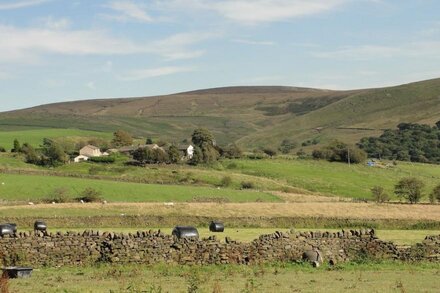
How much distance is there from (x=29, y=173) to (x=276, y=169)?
40.8 metres

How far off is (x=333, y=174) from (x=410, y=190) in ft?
97.3

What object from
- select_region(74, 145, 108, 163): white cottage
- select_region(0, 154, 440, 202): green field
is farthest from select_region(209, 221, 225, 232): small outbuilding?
select_region(74, 145, 108, 163): white cottage

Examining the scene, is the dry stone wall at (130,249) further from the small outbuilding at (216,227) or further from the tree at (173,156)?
the tree at (173,156)

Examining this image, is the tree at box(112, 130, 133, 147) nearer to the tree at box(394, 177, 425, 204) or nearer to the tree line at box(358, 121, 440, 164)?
the tree line at box(358, 121, 440, 164)

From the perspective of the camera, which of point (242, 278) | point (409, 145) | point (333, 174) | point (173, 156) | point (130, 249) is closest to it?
point (242, 278)

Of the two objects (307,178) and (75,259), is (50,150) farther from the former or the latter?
(75,259)

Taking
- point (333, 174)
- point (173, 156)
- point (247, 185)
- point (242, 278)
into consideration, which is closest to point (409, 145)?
point (333, 174)

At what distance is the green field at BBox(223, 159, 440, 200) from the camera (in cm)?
10444

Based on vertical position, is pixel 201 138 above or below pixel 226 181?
above

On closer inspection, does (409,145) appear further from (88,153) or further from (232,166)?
(88,153)

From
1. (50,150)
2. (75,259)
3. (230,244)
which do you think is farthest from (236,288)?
(50,150)

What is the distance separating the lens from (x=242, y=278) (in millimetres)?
25391

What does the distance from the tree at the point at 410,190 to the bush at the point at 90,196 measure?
36.5m

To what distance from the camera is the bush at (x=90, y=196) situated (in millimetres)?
78125
